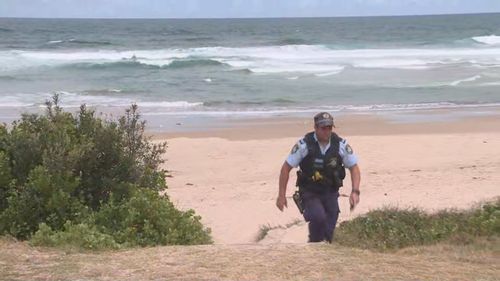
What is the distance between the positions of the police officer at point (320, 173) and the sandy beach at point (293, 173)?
1.57 meters

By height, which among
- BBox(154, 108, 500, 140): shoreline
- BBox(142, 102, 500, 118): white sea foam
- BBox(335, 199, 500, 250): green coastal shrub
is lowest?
BBox(335, 199, 500, 250): green coastal shrub

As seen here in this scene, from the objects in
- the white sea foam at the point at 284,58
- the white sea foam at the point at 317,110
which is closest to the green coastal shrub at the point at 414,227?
the white sea foam at the point at 317,110

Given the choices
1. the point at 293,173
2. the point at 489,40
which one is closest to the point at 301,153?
the point at 293,173

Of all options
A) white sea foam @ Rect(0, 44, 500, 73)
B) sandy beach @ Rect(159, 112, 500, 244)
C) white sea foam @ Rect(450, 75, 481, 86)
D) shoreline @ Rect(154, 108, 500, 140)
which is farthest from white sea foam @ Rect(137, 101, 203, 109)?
white sea foam @ Rect(0, 44, 500, 73)

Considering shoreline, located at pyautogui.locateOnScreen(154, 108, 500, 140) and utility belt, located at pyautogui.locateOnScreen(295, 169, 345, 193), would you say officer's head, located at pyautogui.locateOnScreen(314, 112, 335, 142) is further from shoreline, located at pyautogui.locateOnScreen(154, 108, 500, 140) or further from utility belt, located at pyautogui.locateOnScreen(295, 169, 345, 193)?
shoreline, located at pyautogui.locateOnScreen(154, 108, 500, 140)

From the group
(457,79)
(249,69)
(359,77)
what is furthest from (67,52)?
(457,79)

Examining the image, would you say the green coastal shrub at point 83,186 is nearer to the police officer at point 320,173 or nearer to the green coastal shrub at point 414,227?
the police officer at point 320,173

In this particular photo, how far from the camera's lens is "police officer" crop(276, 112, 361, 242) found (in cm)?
553

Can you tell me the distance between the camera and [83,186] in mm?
6309

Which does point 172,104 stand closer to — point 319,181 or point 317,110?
point 317,110

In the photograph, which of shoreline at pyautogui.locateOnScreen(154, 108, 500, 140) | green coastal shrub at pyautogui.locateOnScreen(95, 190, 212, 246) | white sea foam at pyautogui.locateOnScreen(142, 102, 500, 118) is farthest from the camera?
white sea foam at pyautogui.locateOnScreen(142, 102, 500, 118)

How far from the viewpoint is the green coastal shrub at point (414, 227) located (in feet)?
20.0

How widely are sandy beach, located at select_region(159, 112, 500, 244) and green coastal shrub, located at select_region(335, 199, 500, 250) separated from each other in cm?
76

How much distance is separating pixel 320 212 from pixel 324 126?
0.72m
